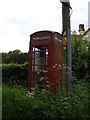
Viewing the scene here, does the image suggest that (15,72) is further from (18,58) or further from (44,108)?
(18,58)

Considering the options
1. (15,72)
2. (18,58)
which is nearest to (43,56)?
(15,72)

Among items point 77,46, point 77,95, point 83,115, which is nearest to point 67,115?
point 83,115

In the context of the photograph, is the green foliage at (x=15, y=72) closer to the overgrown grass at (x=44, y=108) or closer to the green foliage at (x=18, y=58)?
the overgrown grass at (x=44, y=108)

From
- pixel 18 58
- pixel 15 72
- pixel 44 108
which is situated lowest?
pixel 44 108

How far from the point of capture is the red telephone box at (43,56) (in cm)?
607

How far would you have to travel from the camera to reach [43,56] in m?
6.52

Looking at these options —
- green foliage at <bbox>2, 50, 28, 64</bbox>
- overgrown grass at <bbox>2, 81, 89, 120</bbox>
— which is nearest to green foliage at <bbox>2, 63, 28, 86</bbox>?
Result: overgrown grass at <bbox>2, 81, 89, 120</bbox>

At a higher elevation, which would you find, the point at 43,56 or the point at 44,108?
the point at 43,56

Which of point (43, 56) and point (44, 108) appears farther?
point (43, 56)

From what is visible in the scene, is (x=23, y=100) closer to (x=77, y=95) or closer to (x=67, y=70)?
(x=77, y=95)

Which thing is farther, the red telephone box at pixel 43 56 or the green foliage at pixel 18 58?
the green foliage at pixel 18 58

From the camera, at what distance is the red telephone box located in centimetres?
607

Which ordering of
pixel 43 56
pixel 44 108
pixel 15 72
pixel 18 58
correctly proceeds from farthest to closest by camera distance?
1. pixel 18 58
2. pixel 15 72
3. pixel 43 56
4. pixel 44 108

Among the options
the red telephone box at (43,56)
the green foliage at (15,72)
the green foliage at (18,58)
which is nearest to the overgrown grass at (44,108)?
the red telephone box at (43,56)
